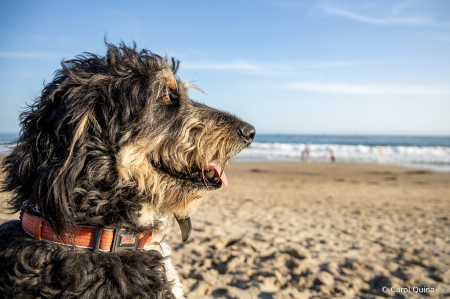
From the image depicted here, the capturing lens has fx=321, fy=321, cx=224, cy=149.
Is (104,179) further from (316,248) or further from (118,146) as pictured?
(316,248)

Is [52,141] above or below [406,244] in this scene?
above

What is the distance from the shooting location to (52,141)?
79.6 inches

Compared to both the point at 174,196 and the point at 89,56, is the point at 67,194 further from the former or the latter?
the point at 89,56

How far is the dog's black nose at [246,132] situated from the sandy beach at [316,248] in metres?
1.88

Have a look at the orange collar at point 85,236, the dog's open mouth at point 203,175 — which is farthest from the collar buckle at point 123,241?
the dog's open mouth at point 203,175

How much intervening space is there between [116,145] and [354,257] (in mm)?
4119

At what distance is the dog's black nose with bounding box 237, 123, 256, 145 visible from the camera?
108 inches

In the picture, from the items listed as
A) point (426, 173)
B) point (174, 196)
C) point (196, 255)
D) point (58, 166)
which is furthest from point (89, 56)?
point (426, 173)

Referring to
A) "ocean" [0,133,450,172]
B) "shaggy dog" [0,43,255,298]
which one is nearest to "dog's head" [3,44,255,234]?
"shaggy dog" [0,43,255,298]

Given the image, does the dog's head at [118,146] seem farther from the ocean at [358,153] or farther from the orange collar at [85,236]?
the ocean at [358,153]

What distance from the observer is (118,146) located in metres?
2.22

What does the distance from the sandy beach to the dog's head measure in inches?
70.9

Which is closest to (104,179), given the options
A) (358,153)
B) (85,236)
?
(85,236)

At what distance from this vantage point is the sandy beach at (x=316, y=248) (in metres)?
3.83
